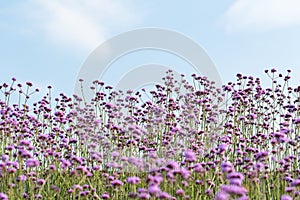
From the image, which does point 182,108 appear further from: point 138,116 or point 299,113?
point 299,113

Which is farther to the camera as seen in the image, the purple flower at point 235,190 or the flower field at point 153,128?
the flower field at point 153,128

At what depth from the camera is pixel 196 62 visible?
882cm

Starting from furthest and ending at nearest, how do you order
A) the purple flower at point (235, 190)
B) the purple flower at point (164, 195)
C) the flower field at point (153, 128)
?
the flower field at point (153, 128)
the purple flower at point (164, 195)
the purple flower at point (235, 190)

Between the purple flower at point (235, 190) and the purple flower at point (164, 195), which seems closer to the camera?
the purple flower at point (235, 190)

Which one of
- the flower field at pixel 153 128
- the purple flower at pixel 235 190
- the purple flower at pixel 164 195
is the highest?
the flower field at pixel 153 128

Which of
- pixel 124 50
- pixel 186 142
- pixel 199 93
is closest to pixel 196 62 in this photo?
pixel 124 50

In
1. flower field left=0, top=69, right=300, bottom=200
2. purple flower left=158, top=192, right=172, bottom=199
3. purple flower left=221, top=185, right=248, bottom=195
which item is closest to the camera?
purple flower left=221, top=185, right=248, bottom=195

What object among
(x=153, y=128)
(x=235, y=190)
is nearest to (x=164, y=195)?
(x=235, y=190)

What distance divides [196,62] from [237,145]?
254 centimetres

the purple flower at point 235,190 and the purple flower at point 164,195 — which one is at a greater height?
A: the purple flower at point 164,195

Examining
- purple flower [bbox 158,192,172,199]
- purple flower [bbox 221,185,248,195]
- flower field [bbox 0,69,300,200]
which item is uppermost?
flower field [bbox 0,69,300,200]

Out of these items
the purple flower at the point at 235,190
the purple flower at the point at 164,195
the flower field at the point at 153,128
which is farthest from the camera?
the flower field at the point at 153,128

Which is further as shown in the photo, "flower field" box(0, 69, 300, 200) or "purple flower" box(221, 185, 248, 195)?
"flower field" box(0, 69, 300, 200)

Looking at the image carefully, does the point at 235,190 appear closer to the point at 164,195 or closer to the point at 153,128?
the point at 164,195
